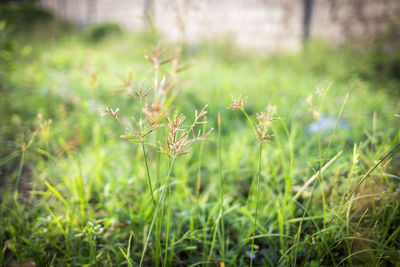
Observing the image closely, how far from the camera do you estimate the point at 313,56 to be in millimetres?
4016

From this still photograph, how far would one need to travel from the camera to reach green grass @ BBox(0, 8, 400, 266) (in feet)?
2.77

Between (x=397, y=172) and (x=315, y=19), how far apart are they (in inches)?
211

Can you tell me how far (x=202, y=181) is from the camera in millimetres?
1508

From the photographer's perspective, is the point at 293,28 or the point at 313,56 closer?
the point at 313,56

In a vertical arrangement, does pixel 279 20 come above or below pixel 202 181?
Answer: above

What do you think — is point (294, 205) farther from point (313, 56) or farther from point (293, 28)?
point (293, 28)

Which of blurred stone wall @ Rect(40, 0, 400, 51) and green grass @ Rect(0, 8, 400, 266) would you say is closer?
green grass @ Rect(0, 8, 400, 266)

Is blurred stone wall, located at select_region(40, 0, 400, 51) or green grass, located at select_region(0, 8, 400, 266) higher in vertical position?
blurred stone wall, located at select_region(40, 0, 400, 51)

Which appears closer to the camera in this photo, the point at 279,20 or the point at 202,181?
the point at 202,181

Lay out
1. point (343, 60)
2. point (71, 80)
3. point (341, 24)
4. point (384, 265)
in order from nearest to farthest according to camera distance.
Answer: point (384, 265)
point (71, 80)
point (343, 60)
point (341, 24)

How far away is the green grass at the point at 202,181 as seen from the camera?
0.84 metres

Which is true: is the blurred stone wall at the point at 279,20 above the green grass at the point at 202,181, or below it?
above

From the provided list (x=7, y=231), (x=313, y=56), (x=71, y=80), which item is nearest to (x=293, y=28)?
(x=313, y=56)

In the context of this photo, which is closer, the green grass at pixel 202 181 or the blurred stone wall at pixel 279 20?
the green grass at pixel 202 181
